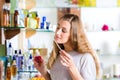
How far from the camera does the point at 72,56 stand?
4.94ft

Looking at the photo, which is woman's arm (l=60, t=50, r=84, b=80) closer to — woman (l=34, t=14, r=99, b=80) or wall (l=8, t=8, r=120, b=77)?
woman (l=34, t=14, r=99, b=80)

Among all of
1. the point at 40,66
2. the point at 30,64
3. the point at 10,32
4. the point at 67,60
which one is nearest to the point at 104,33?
the point at 30,64

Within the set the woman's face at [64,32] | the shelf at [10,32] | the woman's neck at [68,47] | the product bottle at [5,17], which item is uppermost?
the product bottle at [5,17]

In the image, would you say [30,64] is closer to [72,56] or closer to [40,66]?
[40,66]

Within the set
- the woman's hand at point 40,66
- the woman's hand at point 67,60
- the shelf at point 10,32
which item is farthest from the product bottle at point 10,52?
the woman's hand at point 67,60

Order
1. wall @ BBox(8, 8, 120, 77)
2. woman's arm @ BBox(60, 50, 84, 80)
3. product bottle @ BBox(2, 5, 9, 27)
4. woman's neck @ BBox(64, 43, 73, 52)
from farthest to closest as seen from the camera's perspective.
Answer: wall @ BBox(8, 8, 120, 77), product bottle @ BBox(2, 5, 9, 27), woman's neck @ BBox(64, 43, 73, 52), woman's arm @ BBox(60, 50, 84, 80)

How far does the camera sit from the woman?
141 cm

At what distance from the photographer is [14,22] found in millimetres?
2256

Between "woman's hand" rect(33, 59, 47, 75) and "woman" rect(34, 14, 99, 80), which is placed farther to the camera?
"woman's hand" rect(33, 59, 47, 75)

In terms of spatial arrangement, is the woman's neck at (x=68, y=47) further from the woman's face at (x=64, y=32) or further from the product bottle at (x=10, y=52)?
the product bottle at (x=10, y=52)

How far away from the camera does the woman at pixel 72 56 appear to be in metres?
1.41

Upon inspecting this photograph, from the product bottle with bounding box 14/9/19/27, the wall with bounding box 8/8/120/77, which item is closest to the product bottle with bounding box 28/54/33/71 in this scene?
the product bottle with bounding box 14/9/19/27

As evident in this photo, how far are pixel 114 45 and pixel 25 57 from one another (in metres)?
0.85

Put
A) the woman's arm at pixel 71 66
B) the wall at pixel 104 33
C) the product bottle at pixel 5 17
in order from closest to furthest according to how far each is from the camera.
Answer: the woman's arm at pixel 71 66 → the product bottle at pixel 5 17 → the wall at pixel 104 33
